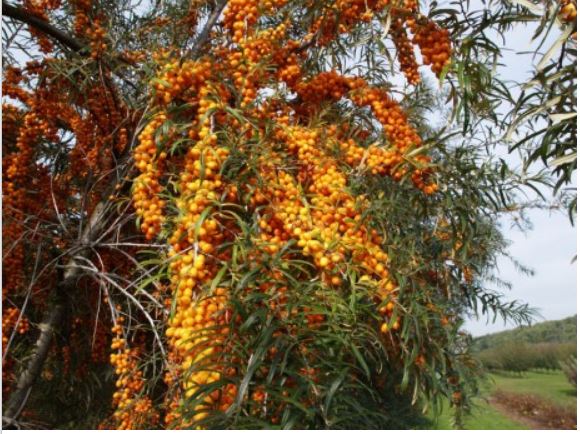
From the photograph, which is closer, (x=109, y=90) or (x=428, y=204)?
(x=428, y=204)

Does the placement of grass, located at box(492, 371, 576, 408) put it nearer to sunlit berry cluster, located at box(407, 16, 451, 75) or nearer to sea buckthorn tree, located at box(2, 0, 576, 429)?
sea buckthorn tree, located at box(2, 0, 576, 429)

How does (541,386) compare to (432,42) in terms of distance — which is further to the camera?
(541,386)

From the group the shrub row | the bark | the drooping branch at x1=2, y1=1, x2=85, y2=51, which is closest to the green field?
the shrub row

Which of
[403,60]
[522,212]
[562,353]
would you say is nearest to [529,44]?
[403,60]

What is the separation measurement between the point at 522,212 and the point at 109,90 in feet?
11.1

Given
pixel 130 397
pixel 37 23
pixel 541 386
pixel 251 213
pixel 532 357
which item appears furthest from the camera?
pixel 532 357

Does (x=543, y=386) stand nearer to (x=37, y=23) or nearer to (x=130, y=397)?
(x=130, y=397)

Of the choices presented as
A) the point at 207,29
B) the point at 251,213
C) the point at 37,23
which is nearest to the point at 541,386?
the point at 207,29

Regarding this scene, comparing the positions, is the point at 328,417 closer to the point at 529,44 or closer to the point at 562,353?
the point at 529,44

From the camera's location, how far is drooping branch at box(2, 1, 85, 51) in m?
1.88

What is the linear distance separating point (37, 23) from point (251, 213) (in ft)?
4.42

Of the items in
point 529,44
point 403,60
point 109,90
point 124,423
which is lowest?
point 124,423

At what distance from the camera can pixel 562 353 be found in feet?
33.9

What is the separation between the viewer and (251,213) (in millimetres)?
1301
